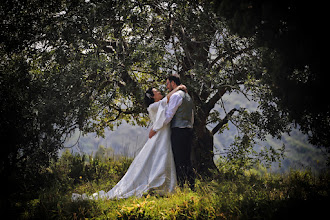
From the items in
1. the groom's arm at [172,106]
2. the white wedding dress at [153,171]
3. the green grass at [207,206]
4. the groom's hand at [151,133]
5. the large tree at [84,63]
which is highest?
the large tree at [84,63]

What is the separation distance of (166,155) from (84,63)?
2596mm

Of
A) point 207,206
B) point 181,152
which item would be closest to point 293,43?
point 207,206

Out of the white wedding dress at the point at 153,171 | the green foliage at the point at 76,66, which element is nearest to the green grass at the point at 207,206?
the white wedding dress at the point at 153,171

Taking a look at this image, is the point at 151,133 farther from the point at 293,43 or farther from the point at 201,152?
the point at 293,43

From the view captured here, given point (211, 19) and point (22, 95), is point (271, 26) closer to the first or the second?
point (211, 19)

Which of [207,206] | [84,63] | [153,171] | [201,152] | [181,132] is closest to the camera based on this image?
[207,206]

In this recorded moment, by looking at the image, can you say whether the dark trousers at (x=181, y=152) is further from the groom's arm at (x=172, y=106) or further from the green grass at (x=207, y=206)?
the green grass at (x=207, y=206)

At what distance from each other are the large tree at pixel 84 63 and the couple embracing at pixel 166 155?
2.92ft

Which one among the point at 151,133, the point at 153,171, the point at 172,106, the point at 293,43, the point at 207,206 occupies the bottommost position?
the point at 207,206

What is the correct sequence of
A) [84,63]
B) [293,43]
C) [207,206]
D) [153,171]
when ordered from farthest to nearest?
[84,63] → [153,171] → [207,206] → [293,43]

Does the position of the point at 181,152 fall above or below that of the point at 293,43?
below

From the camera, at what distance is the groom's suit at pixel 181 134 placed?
5.61 m

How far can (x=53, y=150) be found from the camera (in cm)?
576

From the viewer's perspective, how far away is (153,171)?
5.51 meters
